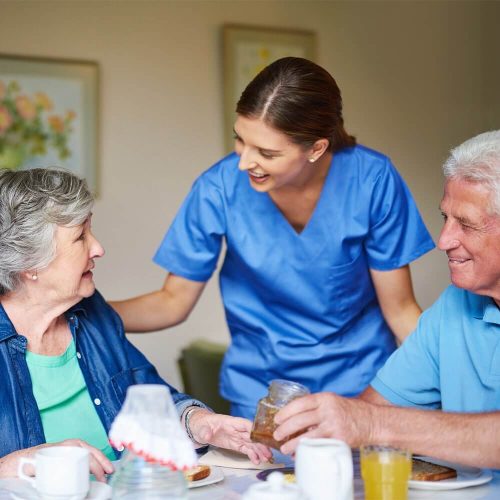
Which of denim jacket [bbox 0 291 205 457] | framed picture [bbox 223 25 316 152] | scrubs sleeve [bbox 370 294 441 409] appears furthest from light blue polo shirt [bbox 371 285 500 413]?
framed picture [bbox 223 25 316 152]

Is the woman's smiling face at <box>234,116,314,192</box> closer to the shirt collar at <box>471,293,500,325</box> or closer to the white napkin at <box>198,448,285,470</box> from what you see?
the shirt collar at <box>471,293,500,325</box>

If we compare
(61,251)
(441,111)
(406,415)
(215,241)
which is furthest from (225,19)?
(406,415)

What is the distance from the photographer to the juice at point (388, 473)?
4.67 ft

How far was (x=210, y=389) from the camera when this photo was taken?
393cm

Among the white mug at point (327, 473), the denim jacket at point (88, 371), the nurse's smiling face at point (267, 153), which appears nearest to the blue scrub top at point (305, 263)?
the nurse's smiling face at point (267, 153)

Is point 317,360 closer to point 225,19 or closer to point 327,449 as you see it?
point 327,449

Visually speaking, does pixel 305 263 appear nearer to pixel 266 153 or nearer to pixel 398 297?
pixel 398 297

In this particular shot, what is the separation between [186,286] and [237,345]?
0.22 metres

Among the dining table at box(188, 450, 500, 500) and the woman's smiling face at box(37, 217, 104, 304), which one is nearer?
the dining table at box(188, 450, 500, 500)

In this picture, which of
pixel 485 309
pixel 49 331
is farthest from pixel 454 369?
pixel 49 331

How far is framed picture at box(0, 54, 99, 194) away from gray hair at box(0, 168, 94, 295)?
1781 mm

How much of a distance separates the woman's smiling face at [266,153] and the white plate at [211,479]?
30.8 inches

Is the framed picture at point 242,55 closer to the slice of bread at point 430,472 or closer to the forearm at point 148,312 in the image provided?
the forearm at point 148,312

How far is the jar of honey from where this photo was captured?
5.19 ft
